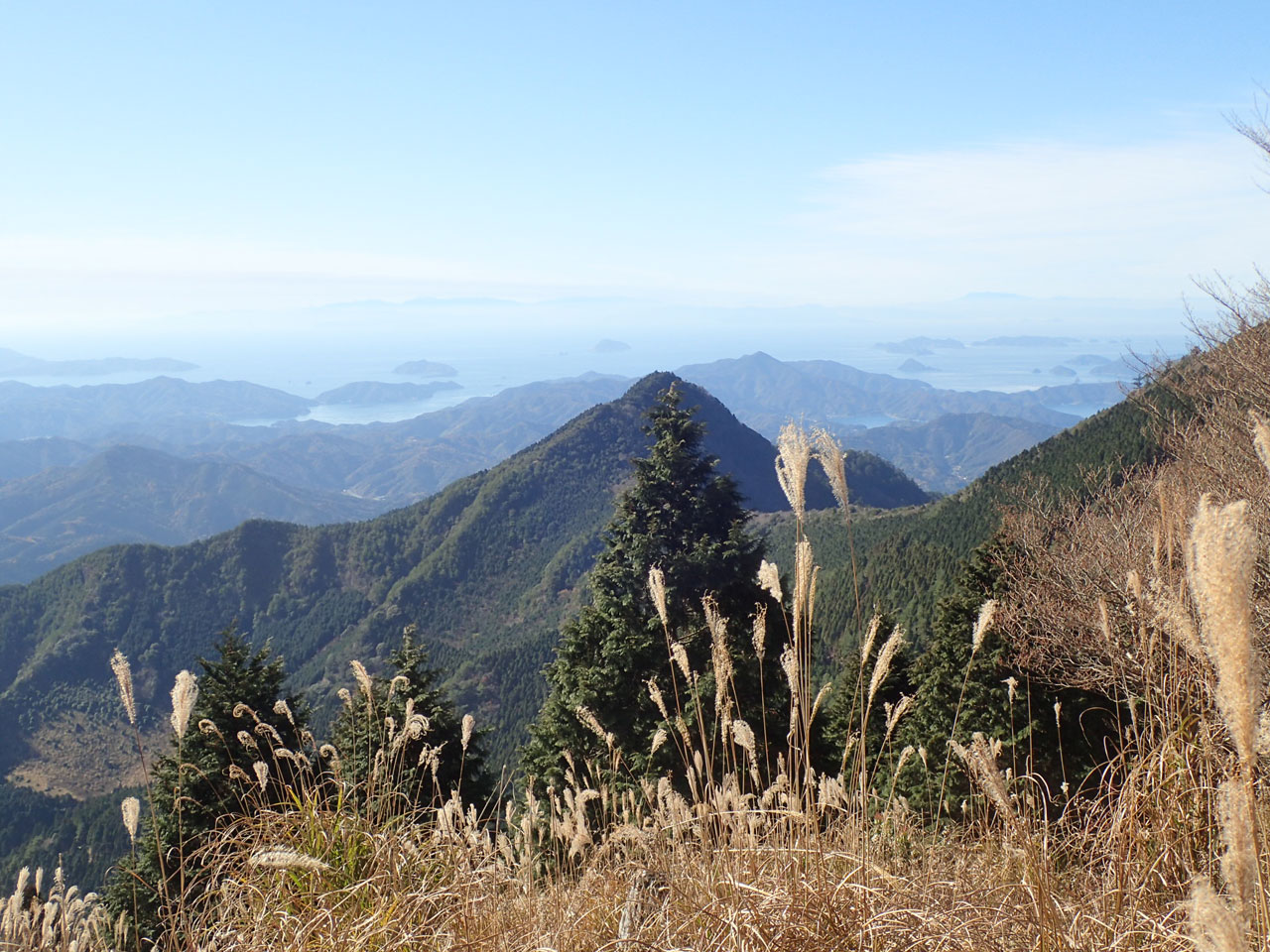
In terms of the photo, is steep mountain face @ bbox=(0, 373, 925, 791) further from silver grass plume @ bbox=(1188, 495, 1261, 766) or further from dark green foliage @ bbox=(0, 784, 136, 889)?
silver grass plume @ bbox=(1188, 495, 1261, 766)

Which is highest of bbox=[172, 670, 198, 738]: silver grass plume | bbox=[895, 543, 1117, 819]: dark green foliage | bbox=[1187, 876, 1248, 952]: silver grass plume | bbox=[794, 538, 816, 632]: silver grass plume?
bbox=[1187, 876, 1248, 952]: silver grass plume

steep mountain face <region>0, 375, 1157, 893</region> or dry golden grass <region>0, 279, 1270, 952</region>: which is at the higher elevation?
dry golden grass <region>0, 279, 1270, 952</region>

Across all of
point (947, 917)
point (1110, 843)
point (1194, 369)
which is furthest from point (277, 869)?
point (1194, 369)

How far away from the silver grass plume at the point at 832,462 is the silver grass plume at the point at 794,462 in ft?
0.17

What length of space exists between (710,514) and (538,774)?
5.59m

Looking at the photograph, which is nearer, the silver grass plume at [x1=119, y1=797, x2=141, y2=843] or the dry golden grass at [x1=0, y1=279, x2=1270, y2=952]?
the dry golden grass at [x1=0, y1=279, x2=1270, y2=952]

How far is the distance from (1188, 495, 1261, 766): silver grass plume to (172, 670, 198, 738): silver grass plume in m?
2.96

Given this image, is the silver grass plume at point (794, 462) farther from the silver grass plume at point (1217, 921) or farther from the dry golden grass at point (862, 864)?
the silver grass plume at point (1217, 921)

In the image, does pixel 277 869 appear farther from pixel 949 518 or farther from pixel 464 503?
pixel 464 503

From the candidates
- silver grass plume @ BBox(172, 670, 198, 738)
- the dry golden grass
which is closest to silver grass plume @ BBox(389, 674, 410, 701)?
the dry golden grass

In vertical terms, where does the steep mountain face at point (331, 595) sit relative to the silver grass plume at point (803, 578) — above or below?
below

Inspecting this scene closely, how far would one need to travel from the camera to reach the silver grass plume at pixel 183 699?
280cm

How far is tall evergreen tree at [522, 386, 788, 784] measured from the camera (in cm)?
1248

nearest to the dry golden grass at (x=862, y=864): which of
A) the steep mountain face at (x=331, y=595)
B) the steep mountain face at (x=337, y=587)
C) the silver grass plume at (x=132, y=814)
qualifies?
the silver grass plume at (x=132, y=814)
